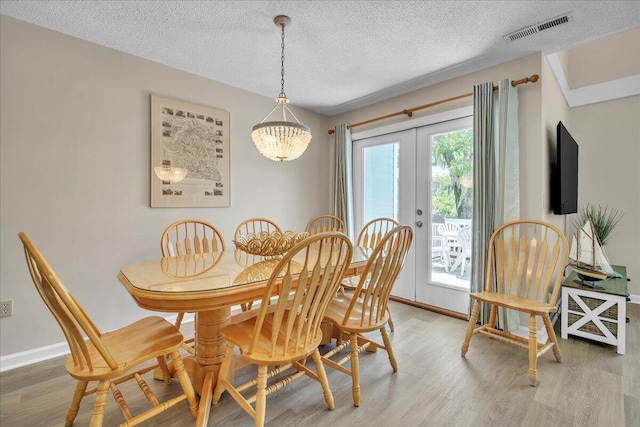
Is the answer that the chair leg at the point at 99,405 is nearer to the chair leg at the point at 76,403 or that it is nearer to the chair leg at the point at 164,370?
the chair leg at the point at 76,403

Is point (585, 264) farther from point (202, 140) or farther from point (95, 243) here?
point (95, 243)

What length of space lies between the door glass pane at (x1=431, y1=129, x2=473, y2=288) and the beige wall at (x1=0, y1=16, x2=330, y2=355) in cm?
235

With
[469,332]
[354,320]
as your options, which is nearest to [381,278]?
[354,320]

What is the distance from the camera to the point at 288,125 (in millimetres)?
1997

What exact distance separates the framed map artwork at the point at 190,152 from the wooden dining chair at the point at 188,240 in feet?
0.80

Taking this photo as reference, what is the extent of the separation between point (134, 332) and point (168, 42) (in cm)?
211

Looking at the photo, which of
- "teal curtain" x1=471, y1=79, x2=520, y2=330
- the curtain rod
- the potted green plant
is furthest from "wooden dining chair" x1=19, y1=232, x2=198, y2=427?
the potted green plant

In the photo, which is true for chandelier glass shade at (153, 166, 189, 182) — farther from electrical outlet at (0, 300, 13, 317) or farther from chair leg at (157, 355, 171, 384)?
chair leg at (157, 355, 171, 384)

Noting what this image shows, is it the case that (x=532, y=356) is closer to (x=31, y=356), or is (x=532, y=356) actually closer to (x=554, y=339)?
(x=554, y=339)

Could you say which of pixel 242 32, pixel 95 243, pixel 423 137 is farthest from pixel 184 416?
pixel 423 137

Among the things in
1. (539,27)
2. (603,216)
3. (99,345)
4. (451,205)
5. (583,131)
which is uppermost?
(539,27)

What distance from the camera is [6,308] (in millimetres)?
2037

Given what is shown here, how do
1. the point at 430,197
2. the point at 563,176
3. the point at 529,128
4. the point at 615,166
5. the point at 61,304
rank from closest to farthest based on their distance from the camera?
the point at 61,304
the point at 529,128
the point at 563,176
the point at 430,197
the point at 615,166

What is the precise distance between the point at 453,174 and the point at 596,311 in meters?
1.55
